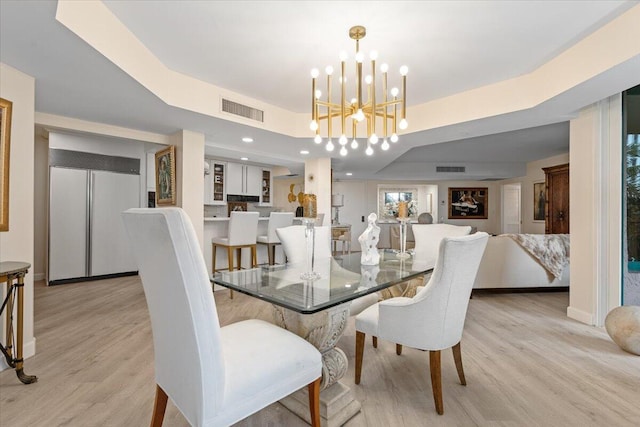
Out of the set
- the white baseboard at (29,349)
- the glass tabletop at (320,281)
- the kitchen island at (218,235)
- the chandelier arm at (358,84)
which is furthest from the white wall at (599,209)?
the white baseboard at (29,349)

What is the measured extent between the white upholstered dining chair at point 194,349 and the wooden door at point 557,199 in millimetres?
5837

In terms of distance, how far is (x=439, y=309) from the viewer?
5.15ft

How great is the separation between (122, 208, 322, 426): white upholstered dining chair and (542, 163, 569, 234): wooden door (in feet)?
19.2

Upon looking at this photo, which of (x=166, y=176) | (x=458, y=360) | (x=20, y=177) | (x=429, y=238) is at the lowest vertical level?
(x=458, y=360)

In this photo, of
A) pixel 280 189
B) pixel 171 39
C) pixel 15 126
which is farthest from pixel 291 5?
pixel 280 189

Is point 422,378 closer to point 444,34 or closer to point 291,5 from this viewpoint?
point 444,34

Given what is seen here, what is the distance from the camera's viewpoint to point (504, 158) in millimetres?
6926

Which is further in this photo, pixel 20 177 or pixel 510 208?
pixel 510 208

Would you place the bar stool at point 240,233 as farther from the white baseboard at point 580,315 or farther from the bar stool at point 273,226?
the white baseboard at point 580,315

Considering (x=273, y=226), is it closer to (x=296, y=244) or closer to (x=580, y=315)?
(x=296, y=244)

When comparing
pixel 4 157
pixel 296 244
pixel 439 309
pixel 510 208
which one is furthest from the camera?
pixel 510 208

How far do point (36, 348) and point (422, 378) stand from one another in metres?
2.86

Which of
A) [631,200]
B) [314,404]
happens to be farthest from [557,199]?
[314,404]

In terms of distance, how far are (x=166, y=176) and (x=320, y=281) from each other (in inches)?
122
